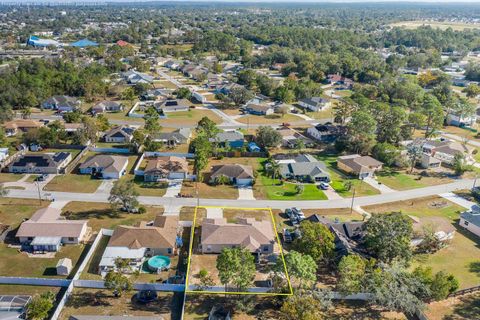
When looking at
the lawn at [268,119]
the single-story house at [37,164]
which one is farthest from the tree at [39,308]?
the lawn at [268,119]

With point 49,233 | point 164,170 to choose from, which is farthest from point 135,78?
point 49,233

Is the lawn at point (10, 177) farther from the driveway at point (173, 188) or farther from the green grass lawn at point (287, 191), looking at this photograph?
the green grass lawn at point (287, 191)

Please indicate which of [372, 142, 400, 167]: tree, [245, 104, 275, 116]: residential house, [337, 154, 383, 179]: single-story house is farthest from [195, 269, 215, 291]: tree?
[245, 104, 275, 116]: residential house

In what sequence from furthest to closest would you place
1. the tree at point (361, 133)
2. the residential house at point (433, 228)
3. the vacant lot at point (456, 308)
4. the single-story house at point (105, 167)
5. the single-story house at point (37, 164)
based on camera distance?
1. the tree at point (361, 133)
2. the single-story house at point (37, 164)
3. the single-story house at point (105, 167)
4. the residential house at point (433, 228)
5. the vacant lot at point (456, 308)

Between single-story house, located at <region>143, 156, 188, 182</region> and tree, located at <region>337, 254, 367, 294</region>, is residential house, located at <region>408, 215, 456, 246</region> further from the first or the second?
single-story house, located at <region>143, 156, 188, 182</region>

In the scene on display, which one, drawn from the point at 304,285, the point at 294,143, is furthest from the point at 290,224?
the point at 294,143

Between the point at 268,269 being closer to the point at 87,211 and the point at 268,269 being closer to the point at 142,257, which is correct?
the point at 142,257
